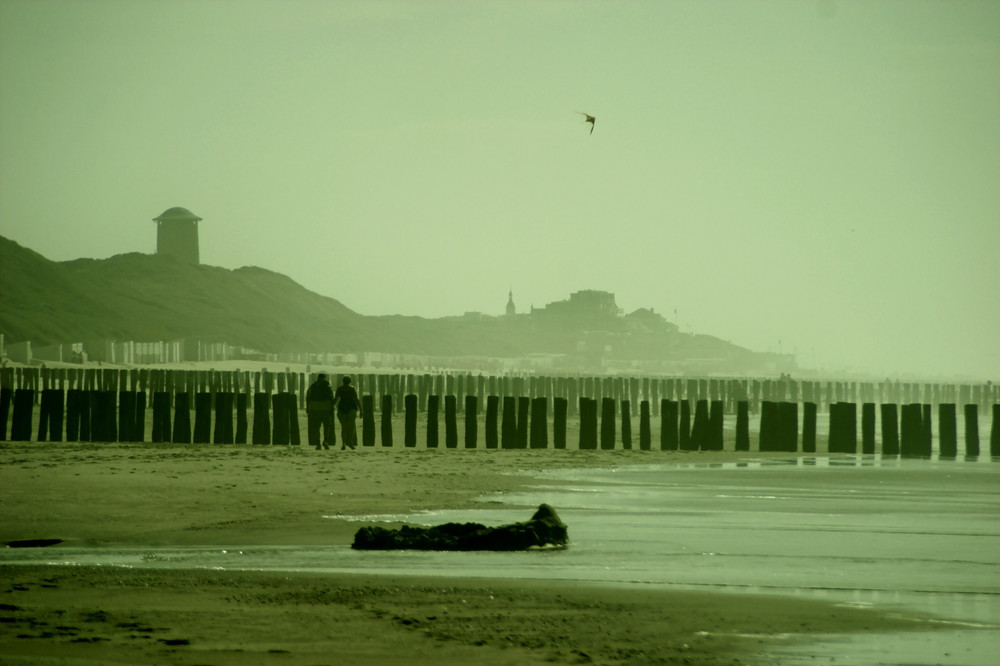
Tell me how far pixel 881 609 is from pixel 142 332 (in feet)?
371

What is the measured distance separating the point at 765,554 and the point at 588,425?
13.5m

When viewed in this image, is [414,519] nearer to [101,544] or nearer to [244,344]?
[101,544]

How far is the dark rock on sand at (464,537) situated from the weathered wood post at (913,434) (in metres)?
15.6

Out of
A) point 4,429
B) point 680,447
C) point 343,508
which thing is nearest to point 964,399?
point 680,447

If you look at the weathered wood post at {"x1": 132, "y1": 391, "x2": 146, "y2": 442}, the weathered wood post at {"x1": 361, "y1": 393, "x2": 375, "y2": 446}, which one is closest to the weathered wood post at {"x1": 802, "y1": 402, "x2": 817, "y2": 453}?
the weathered wood post at {"x1": 361, "y1": 393, "x2": 375, "y2": 446}

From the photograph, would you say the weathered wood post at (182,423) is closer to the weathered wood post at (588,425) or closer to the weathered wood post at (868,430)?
the weathered wood post at (588,425)

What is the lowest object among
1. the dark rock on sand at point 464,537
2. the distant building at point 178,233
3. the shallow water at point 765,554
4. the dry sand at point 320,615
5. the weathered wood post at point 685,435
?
the dry sand at point 320,615

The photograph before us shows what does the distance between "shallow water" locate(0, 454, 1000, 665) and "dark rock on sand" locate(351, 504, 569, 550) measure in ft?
0.68

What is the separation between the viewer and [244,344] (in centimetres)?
14000

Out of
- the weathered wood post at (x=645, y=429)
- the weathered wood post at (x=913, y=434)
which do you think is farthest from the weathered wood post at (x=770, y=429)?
the weathered wood post at (x=913, y=434)

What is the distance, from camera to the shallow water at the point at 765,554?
369 inches

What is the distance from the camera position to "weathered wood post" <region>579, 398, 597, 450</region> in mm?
25281

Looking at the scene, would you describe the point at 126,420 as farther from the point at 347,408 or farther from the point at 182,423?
the point at 347,408

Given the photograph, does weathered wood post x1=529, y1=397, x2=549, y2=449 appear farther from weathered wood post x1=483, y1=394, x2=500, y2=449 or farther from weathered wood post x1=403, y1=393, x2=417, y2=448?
weathered wood post x1=403, y1=393, x2=417, y2=448
